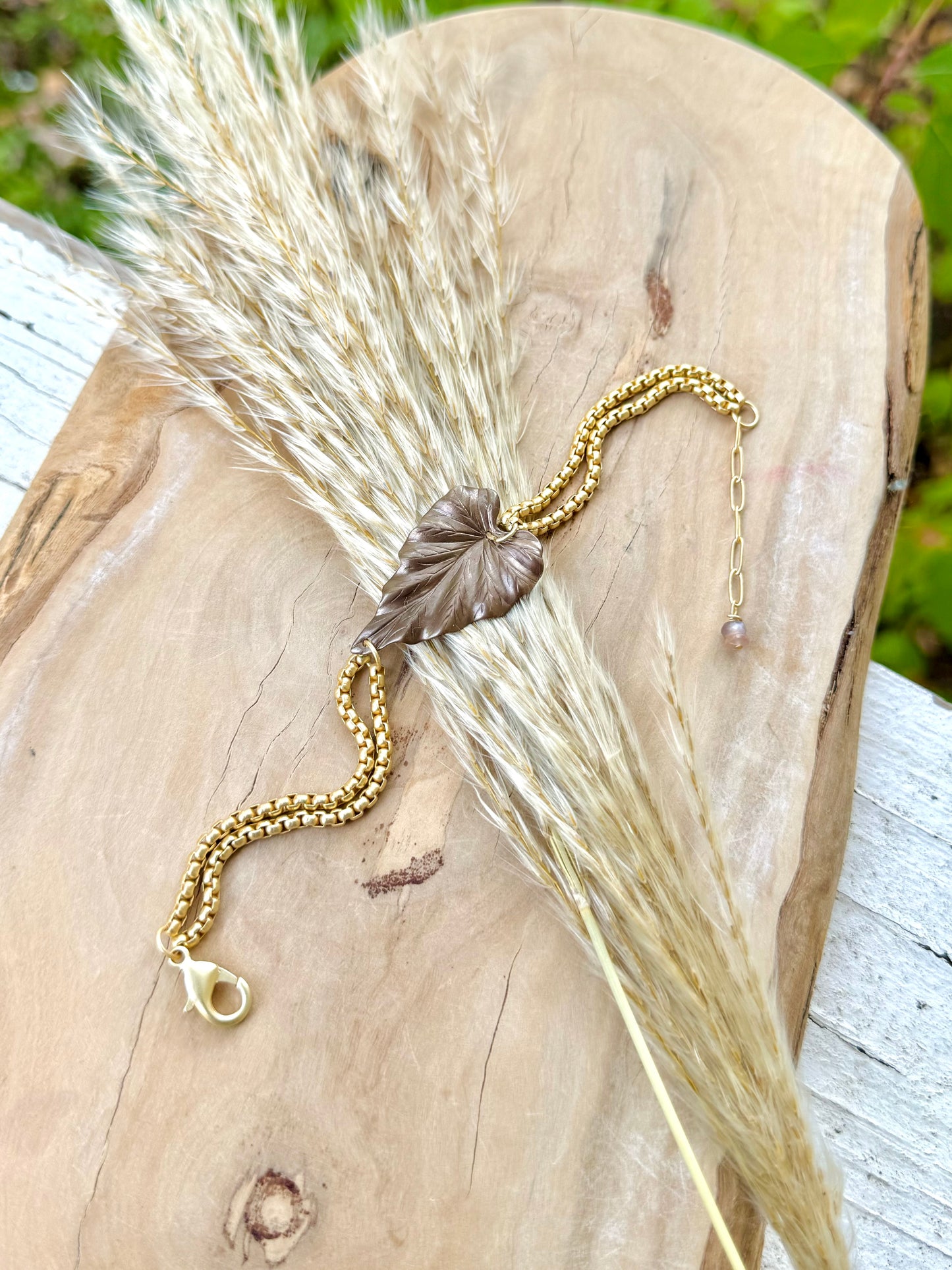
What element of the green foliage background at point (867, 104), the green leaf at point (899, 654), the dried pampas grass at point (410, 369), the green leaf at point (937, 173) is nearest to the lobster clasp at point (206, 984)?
the dried pampas grass at point (410, 369)

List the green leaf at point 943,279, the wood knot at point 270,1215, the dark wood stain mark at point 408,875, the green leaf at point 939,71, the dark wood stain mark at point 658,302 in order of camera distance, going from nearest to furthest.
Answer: the wood knot at point 270,1215, the dark wood stain mark at point 408,875, the dark wood stain mark at point 658,302, the green leaf at point 939,71, the green leaf at point 943,279

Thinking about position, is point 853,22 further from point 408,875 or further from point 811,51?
point 408,875

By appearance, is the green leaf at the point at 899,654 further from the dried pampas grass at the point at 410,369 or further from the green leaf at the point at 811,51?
the green leaf at the point at 811,51

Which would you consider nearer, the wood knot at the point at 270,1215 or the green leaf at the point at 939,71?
the wood knot at the point at 270,1215

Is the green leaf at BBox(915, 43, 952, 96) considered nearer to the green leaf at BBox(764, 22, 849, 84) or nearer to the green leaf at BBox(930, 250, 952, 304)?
the green leaf at BBox(764, 22, 849, 84)

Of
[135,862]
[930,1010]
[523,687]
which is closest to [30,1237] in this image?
[135,862]

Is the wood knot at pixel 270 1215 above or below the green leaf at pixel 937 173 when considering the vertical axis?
below

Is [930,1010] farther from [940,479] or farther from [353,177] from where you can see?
[353,177]
